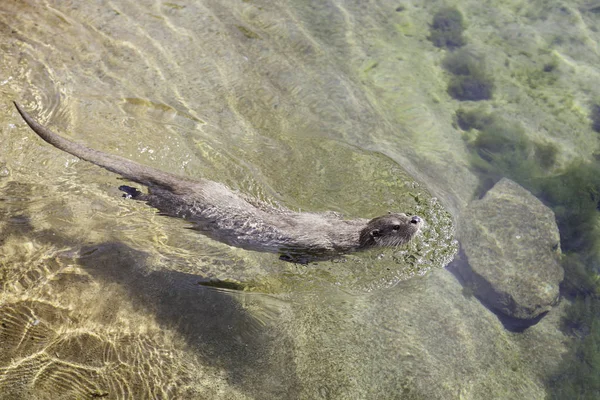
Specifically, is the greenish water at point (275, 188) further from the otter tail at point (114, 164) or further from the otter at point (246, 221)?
the otter tail at point (114, 164)

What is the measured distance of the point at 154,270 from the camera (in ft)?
10.8

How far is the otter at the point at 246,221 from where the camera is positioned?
3.21 meters

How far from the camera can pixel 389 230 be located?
3.28 meters

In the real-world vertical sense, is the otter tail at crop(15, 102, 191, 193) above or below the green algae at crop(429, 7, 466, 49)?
above

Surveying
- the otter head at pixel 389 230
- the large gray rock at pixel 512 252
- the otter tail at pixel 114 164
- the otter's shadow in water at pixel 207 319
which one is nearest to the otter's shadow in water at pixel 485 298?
the large gray rock at pixel 512 252

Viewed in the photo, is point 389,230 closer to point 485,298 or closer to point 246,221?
point 246,221

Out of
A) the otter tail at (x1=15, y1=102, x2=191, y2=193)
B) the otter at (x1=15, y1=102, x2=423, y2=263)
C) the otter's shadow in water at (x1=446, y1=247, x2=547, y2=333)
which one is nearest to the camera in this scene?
the otter tail at (x1=15, y1=102, x2=191, y2=193)

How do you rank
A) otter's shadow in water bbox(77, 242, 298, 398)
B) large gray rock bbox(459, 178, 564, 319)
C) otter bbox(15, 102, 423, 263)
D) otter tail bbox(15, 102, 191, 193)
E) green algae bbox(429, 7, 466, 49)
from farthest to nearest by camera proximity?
green algae bbox(429, 7, 466, 49)
large gray rock bbox(459, 178, 564, 319)
otter bbox(15, 102, 423, 263)
otter tail bbox(15, 102, 191, 193)
otter's shadow in water bbox(77, 242, 298, 398)

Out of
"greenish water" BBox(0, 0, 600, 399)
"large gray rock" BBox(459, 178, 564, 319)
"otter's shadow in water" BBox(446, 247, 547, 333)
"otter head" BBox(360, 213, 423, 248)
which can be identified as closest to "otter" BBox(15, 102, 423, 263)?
"otter head" BBox(360, 213, 423, 248)

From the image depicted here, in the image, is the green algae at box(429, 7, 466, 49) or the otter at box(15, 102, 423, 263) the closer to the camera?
the otter at box(15, 102, 423, 263)

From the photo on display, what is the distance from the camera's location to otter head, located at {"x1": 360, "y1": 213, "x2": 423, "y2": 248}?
A: 3.26 meters

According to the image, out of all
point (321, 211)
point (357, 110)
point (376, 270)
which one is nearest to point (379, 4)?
point (357, 110)

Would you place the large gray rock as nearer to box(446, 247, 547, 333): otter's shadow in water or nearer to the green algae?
box(446, 247, 547, 333): otter's shadow in water

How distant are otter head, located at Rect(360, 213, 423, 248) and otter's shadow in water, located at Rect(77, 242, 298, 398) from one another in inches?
38.2
